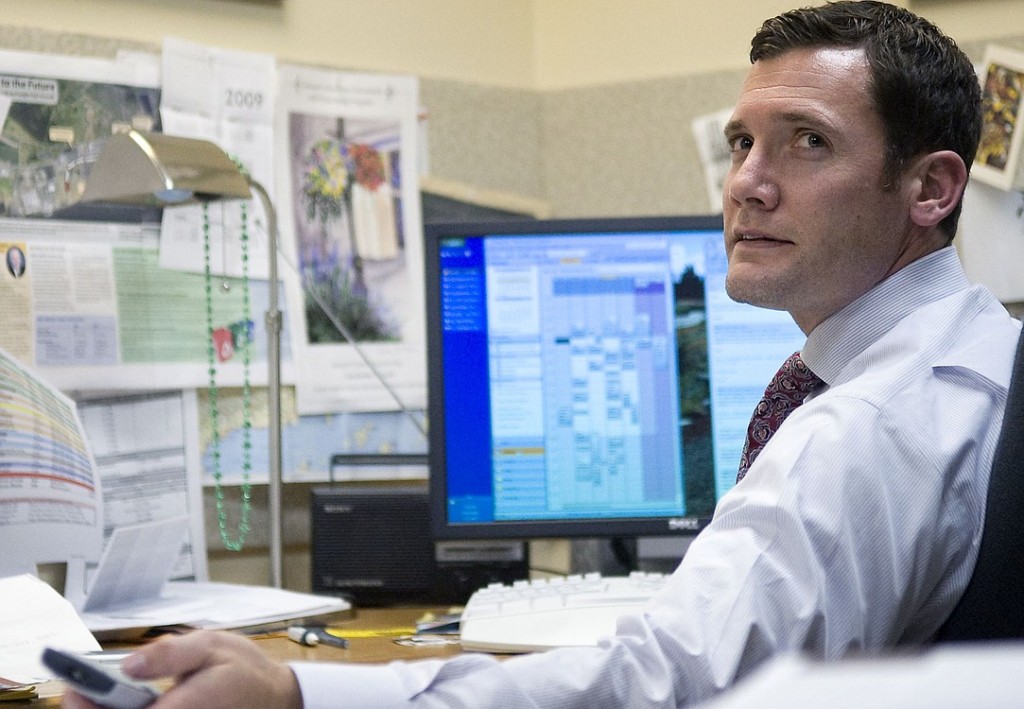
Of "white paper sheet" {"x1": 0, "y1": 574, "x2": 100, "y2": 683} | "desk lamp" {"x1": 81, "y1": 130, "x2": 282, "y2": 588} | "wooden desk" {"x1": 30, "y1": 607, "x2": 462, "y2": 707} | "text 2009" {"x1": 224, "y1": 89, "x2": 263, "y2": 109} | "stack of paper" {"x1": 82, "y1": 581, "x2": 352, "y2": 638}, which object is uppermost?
"text 2009" {"x1": 224, "y1": 89, "x2": 263, "y2": 109}

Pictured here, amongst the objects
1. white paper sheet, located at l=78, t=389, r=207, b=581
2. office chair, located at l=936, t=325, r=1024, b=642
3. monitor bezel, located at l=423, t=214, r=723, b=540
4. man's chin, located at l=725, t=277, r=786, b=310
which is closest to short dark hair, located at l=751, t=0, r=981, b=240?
man's chin, located at l=725, t=277, r=786, b=310

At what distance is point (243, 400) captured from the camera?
1.32m

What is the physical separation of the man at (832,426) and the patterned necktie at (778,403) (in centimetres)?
3

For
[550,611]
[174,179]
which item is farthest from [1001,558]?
[174,179]

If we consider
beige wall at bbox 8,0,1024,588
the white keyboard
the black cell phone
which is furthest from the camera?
beige wall at bbox 8,0,1024,588

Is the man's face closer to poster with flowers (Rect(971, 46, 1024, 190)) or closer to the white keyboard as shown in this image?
the white keyboard

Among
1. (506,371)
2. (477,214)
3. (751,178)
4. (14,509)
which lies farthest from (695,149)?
(14,509)

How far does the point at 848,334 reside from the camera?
851 mm

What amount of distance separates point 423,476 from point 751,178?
64 centimetres

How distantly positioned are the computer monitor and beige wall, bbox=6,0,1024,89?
0.31m

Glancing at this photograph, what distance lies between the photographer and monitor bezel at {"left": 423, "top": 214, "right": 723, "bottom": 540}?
1225 mm

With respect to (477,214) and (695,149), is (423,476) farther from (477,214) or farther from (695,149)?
(695,149)

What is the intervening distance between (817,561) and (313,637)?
493 mm

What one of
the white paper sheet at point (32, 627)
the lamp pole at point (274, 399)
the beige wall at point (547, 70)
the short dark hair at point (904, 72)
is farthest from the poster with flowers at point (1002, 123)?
the white paper sheet at point (32, 627)
